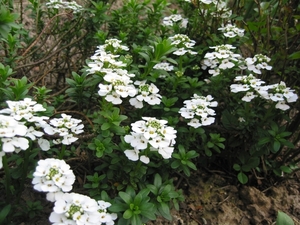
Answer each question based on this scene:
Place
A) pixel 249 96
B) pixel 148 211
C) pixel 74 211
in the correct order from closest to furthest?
pixel 74 211 → pixel 148 211 → pixel 249 96

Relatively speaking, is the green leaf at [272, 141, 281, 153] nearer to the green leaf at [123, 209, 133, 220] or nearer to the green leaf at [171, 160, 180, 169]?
the green leaf at [171, 160, 180, 169]

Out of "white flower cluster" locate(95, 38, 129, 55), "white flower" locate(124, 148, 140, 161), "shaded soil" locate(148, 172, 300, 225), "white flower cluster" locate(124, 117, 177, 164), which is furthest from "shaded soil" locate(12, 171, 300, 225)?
"white flower cluster" locate(95, 38, 129, 55)

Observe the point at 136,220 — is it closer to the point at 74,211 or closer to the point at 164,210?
the point at 164,210

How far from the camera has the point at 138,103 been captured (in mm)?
2613

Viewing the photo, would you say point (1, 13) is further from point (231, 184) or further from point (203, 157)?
point (231, 184)

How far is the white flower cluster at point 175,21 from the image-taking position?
3.63m

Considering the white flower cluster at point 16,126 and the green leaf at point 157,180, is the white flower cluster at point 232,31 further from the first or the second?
the white flower cluster at point 16,126

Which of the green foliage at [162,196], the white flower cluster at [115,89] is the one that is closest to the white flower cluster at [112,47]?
the white flower cluster at [115,89]

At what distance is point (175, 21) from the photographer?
3.69 meters

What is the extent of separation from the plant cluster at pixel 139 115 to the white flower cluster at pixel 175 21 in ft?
0.06

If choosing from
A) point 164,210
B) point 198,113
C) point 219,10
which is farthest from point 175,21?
point 164,210

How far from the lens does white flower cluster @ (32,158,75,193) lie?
1.86 meters

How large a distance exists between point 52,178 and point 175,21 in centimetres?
231

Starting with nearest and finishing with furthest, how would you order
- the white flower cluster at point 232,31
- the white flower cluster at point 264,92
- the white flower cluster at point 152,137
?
1. the white flower cluster at point 152,137
2. the white flower cluster at point 264,92
3. the white flower cluster at point 232,31
